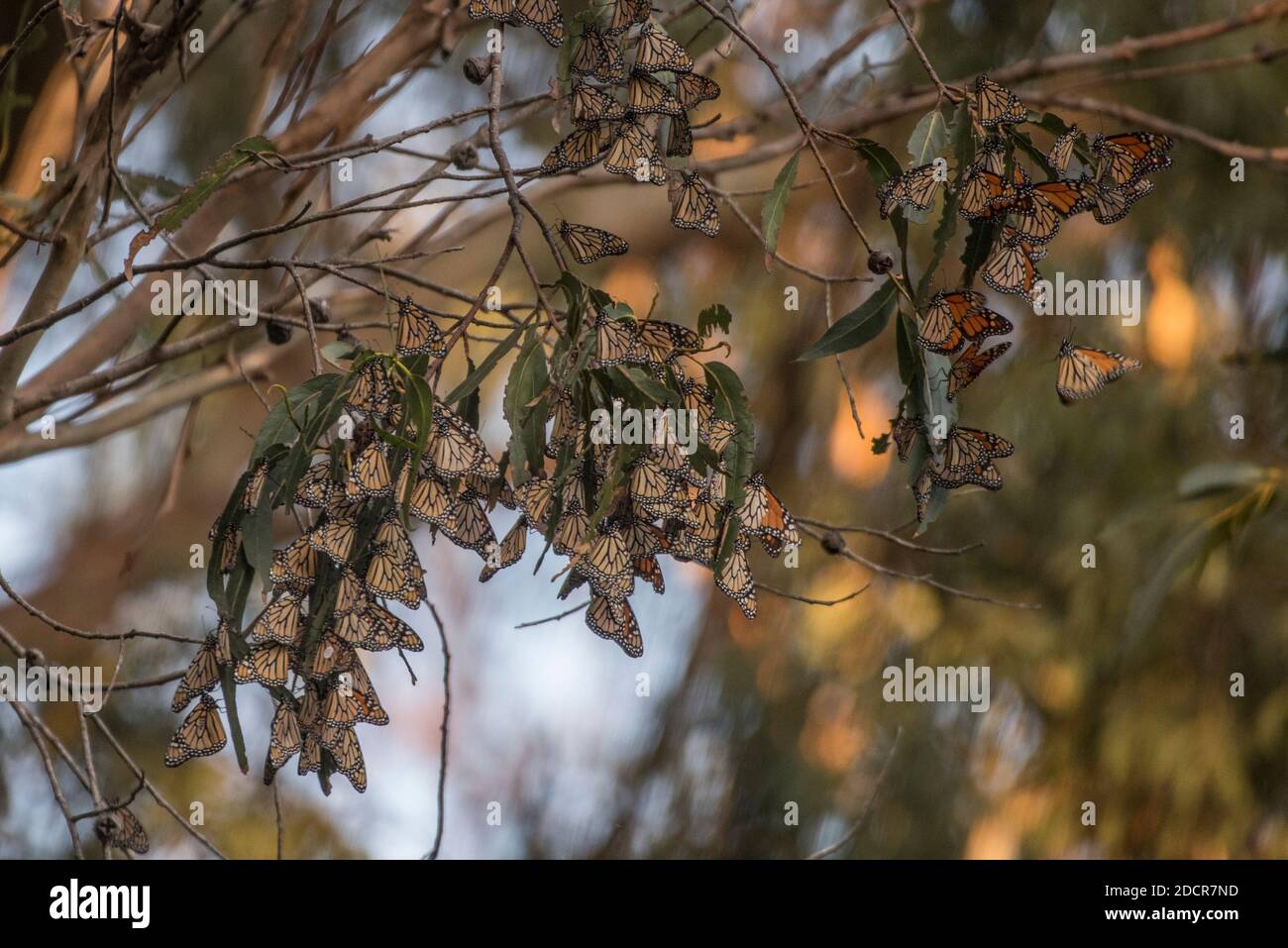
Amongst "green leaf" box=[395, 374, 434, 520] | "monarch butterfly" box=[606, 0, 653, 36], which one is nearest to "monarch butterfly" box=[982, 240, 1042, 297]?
"monarch butterfly" box=[606, 0, 653, 36]

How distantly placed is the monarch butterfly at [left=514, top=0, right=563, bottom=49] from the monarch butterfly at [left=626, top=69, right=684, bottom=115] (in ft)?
0.28

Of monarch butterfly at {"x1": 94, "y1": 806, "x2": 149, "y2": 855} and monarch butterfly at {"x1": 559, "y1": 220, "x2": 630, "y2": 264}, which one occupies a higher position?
monarch butterfly at {"x1": 559, "y1": 220, "x2": 630, "y2": 264}

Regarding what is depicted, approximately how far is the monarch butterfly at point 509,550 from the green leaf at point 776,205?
11.0 inches

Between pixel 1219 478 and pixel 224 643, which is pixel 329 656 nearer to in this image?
pixel 224 643

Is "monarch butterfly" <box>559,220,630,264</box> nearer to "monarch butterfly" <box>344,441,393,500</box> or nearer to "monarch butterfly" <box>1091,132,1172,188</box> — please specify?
"monarch butterfly" <box>344,441,393,500</box>

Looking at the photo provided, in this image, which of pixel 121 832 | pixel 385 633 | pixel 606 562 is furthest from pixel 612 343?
pixel 121 832

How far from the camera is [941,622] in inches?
118

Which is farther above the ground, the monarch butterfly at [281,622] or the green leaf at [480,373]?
the green leaf at [480,373]

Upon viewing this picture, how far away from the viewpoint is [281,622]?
86cm

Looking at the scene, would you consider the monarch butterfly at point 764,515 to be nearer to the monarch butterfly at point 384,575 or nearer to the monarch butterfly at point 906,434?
the monarch butterfly at point 906,434

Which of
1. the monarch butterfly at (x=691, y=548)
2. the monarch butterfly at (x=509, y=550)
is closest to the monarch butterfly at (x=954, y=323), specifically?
the monarch butterfly at (x=691, y=548)

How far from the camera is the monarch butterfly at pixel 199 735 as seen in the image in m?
0.91

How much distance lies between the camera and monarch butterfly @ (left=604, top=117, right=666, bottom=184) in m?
0.91
